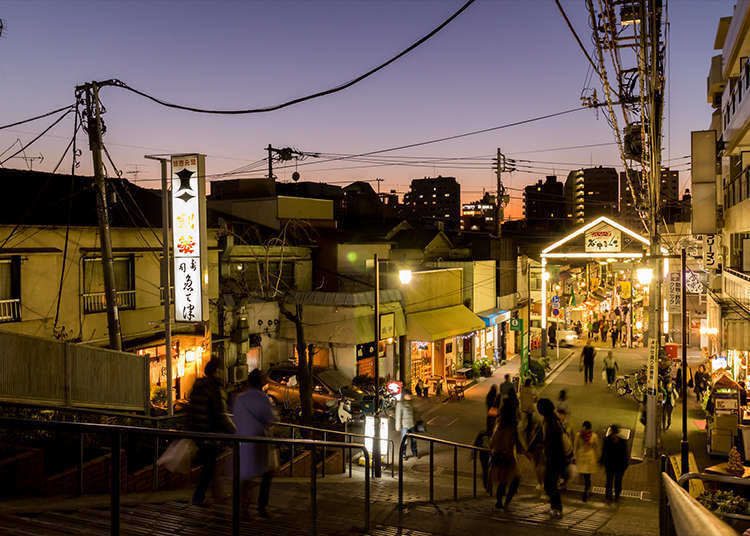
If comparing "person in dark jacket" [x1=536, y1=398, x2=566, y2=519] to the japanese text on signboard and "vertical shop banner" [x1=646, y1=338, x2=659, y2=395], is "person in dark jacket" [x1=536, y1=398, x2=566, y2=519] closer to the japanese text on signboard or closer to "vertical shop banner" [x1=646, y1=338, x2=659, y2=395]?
"vertical shop banner" [x1=646, y1=338, x2=659, y2=395]

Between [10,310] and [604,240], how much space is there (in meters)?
23.8

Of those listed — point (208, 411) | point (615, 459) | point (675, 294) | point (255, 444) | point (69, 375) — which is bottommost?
point (615, 459)

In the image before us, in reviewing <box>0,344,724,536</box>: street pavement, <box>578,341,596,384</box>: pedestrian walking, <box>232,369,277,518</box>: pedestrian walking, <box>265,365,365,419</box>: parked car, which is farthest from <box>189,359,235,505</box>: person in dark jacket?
→ <box>578,341,596,384</box>: pedestrian walking

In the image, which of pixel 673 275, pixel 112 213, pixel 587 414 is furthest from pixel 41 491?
pixel 673 275

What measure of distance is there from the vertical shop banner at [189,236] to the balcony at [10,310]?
4.74 meters

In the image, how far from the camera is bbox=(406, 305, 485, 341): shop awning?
90.2 feet

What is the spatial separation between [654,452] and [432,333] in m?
11.7

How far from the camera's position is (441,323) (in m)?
28.6

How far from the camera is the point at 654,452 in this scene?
685 inches

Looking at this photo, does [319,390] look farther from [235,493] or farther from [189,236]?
[235,493]

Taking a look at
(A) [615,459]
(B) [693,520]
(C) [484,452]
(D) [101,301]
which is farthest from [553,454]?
(D) [101,301]

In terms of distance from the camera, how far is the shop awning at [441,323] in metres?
27.5

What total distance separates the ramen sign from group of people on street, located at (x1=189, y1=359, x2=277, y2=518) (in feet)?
76.9

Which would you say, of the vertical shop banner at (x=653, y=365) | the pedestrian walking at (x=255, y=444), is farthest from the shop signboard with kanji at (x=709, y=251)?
the pedestrian walking at (x=255, y=444)
